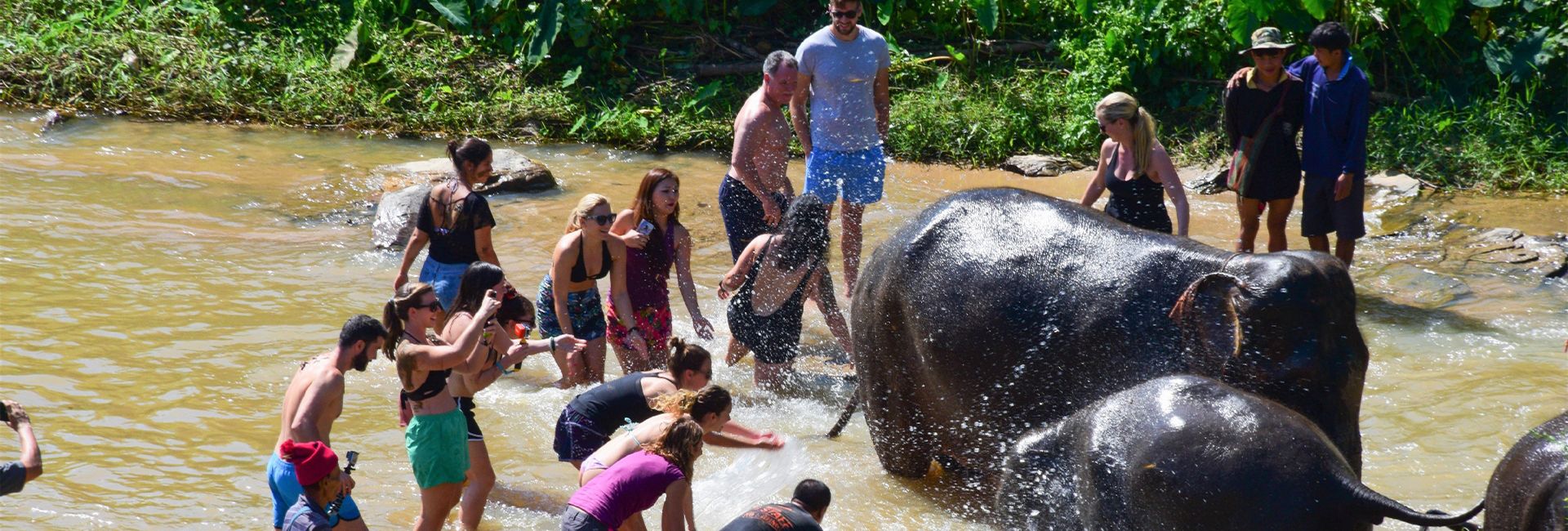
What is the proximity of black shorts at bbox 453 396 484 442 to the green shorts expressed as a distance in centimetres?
20

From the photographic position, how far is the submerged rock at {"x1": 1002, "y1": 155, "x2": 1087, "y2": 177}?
1112 cm

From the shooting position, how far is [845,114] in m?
8.02

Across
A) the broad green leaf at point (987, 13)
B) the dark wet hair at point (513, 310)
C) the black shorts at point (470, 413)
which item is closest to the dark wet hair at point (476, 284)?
the dark wet hair at point (513, 310)

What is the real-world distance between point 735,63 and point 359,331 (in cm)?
885

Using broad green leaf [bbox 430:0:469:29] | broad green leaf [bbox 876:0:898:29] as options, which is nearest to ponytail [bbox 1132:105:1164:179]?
broad green leaf [bbox 876:0:898:29]

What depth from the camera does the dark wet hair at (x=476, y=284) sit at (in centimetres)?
571

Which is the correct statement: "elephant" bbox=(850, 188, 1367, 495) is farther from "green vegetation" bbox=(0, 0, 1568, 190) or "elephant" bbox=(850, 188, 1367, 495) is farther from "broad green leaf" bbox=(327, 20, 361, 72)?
"broad green leaf" bbox=(327, 20, 361, 72)

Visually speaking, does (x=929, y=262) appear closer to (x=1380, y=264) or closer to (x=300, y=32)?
(x=1380, y=264)

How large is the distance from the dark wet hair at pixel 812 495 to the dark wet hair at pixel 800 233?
229 centimetres

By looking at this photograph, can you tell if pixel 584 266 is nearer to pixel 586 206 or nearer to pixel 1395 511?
pixel 586 206

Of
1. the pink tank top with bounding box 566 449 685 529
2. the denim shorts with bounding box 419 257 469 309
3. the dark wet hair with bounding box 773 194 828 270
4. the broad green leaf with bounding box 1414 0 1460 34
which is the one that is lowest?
the pink tank top with bounding box 566 449 685 529

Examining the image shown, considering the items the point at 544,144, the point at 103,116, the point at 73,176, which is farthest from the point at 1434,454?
the point at 103,116

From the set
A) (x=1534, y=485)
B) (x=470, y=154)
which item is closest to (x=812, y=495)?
(x=1534, y=485)

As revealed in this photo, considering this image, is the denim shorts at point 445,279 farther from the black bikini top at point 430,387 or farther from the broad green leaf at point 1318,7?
the broad green leaf at point 1318,7
